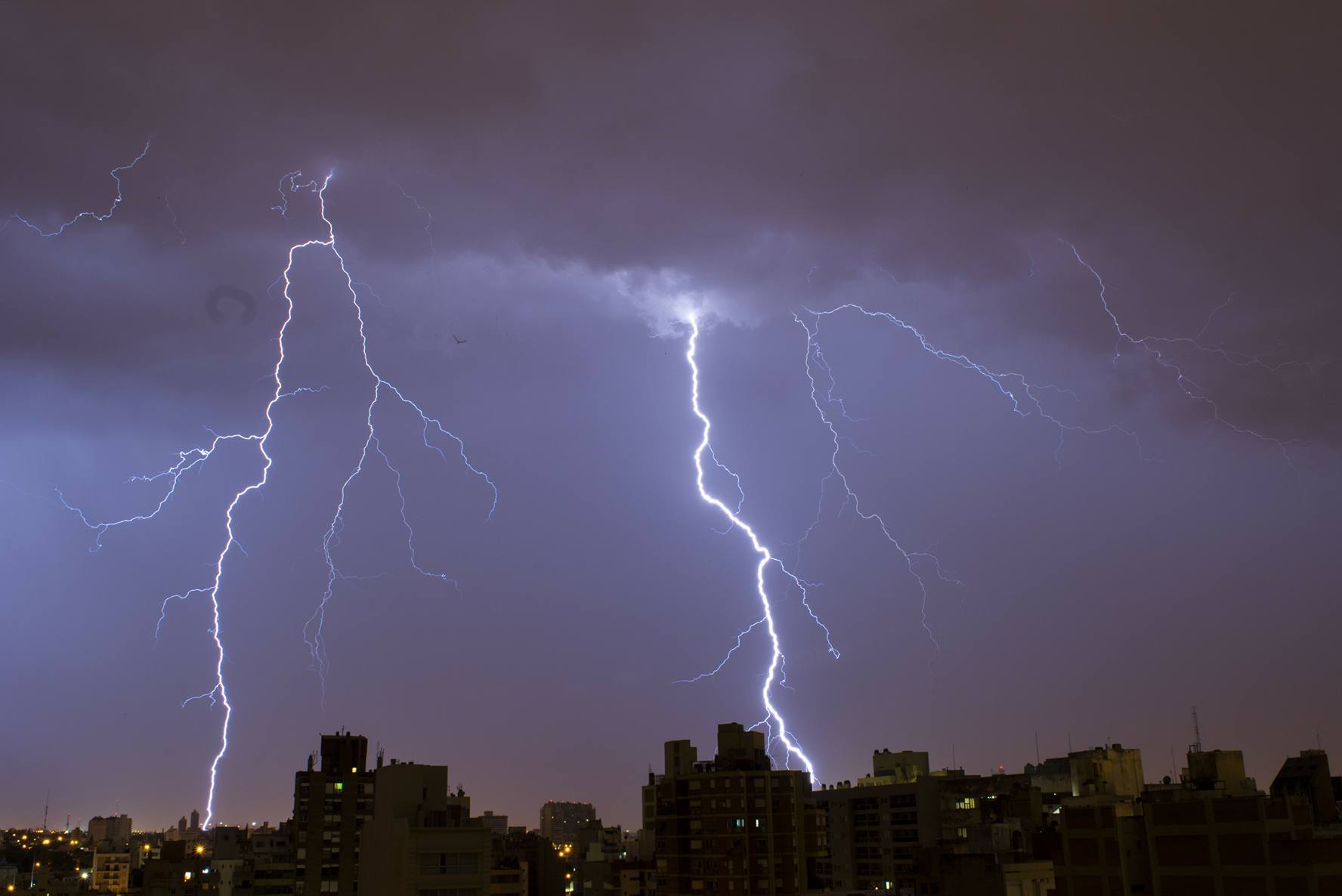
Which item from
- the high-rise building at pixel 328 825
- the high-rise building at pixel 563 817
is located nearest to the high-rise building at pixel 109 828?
the high-rise building at pixel 563 817

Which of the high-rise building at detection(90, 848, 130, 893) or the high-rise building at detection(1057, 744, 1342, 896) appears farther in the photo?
the high-rise building at detection(90, 848, 130, 893)

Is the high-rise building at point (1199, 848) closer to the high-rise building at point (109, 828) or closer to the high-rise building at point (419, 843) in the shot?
the high-rise building at point (419, 843)

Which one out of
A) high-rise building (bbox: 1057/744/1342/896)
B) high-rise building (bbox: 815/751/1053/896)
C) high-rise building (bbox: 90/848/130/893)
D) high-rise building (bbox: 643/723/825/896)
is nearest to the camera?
high-rise building (bbox: 1057/744/1342/896)

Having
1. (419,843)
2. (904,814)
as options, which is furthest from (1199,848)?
(904,814)

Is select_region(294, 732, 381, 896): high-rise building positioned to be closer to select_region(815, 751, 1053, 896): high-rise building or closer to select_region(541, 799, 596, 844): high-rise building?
select_region(815, 751, 1053, 896): high-rise building

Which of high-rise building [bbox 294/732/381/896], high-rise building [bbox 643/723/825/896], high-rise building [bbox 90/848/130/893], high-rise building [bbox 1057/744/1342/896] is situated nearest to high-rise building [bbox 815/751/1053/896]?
high-rise building [bbox 643/723/825/896]

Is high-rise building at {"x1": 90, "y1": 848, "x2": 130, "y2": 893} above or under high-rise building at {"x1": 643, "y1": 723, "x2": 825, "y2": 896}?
under
